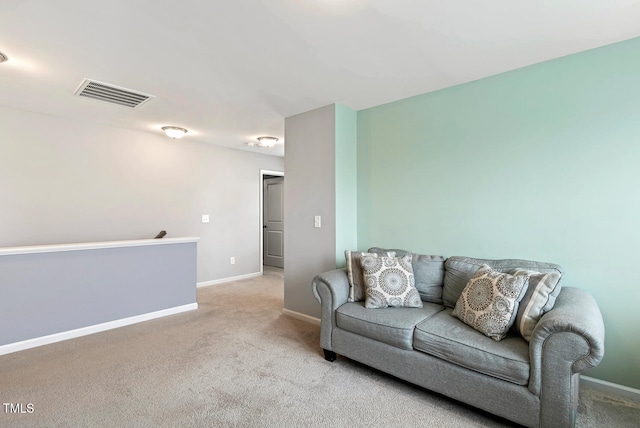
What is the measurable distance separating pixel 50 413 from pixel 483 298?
8.99ft

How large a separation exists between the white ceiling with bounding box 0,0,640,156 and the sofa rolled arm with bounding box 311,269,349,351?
172 cm

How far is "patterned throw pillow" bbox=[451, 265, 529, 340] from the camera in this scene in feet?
6.15

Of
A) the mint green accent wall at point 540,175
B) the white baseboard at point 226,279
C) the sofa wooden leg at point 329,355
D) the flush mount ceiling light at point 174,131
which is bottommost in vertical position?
the sofa wooden leg at point 329,355

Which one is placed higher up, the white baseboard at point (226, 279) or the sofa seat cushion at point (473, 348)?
the sofa seat cushion at point (473, 348)

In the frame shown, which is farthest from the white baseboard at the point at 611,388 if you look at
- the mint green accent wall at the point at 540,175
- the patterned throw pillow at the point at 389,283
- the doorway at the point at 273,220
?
the doorway at the point at 273,220

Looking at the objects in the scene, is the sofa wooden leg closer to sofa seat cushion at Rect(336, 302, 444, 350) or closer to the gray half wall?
sofa seat cushion at Rect(336, 302, 444, 350)

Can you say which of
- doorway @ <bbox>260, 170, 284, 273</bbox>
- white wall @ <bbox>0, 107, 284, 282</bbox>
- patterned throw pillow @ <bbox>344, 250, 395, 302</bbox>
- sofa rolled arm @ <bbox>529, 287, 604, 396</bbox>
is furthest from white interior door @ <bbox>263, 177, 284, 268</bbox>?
sofa rolled arm @ <bbox>529, 287, 604, 396</bbox>

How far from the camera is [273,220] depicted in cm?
691

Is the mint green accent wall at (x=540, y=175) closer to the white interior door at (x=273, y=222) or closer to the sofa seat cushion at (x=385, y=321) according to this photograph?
the sofa seat cushion at (x=385, y=321)

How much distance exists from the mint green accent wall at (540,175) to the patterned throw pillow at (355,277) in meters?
0.60

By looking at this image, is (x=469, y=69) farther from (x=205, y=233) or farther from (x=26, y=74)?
(x=205, y=233)

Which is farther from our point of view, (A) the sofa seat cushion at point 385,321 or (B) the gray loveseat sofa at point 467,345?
(A) the sofa seat cushion at point 385,321

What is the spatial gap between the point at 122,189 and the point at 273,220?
3214mm

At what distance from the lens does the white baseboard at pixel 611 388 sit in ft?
6.57
